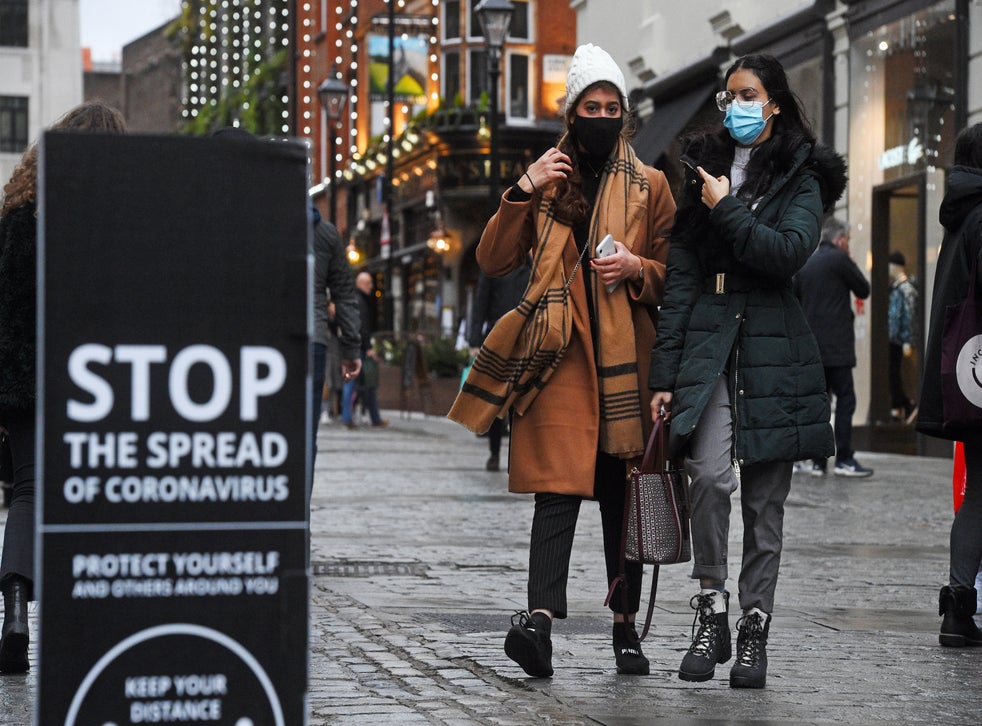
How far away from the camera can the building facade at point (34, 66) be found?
66938 mm

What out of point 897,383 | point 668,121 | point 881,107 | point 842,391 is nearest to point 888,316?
point 897,383

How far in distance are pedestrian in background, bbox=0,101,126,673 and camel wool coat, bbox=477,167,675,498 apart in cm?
130

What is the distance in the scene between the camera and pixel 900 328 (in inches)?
697

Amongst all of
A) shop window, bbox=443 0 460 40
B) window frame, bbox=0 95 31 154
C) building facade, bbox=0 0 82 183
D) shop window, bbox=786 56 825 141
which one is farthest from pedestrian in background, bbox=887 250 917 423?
window frame, bbox=0 95 31 154

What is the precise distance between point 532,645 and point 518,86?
36.8m

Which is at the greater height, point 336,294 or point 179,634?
point 336,294

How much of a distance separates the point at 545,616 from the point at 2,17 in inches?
2577

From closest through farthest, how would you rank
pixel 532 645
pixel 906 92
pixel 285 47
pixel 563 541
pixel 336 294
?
pixel 532 645
pixel 563 541
pixel 336 294
pixel 906 92
pixel 285 47

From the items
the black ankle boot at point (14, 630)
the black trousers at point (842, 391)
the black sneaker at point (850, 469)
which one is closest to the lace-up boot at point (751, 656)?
the black ankle boot at point (14, 630)

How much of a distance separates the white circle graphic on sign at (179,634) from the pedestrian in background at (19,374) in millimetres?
2587

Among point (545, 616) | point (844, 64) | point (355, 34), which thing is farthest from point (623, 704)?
point (355, 34)

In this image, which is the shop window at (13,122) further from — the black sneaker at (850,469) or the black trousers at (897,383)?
the black sneaker at (850,469)

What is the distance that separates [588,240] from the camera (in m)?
5.61

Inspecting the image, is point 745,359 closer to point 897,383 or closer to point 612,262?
point 612,262
